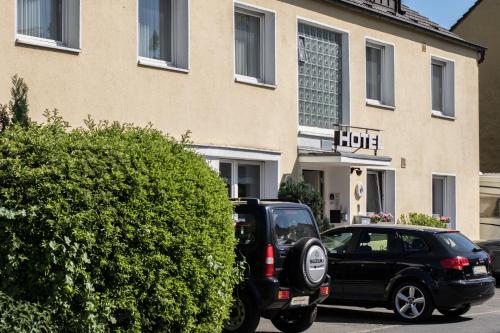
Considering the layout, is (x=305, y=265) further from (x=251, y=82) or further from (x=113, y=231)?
(x=251, y=82)

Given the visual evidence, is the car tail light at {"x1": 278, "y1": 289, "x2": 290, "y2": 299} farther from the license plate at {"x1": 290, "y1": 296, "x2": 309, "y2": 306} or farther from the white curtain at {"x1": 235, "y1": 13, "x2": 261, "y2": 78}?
the white curtain at {"x1": 235, "y1": 13, "x2": 261, "y2": 78}

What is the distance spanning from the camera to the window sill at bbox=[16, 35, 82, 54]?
534 inches

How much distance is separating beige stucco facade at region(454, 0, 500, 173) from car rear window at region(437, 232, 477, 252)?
16826mm

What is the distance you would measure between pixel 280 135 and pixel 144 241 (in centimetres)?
1018

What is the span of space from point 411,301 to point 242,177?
17.2ft

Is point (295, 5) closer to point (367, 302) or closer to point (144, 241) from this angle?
point (367, 302)

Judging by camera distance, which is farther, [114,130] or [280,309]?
[280,309]

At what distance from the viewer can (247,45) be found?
18.3 metres

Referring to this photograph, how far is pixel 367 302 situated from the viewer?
1438cm

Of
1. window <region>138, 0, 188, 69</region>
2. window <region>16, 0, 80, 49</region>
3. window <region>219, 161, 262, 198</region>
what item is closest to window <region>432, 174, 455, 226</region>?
window <region>219, 161, 262, 198</region>

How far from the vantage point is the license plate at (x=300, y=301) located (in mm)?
11578

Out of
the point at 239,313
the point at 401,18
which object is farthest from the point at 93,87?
the point at 401,18

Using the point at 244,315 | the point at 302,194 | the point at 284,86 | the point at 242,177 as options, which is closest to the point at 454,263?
the point at 244,315

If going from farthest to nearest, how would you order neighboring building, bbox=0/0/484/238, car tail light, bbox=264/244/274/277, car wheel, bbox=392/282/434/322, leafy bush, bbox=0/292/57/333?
neighboring building, bbox=0/0/484/238 < car wheel, bbox=392/282/434/322 < car tail light, bbox=264/244/274/277 < leafy bush, bbox=0/292/57/333
